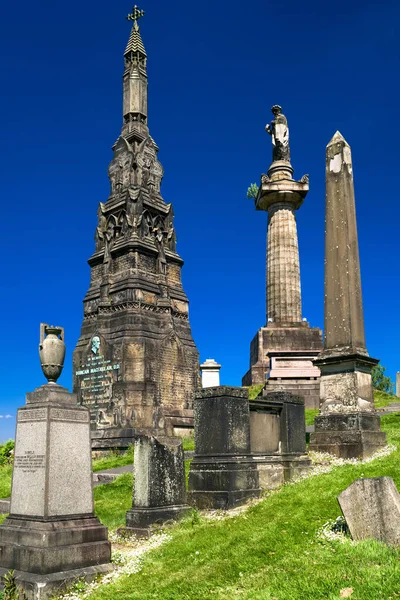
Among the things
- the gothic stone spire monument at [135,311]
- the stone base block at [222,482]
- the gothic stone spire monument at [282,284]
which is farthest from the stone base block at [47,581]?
the gothic stone spire monument at [282,284]

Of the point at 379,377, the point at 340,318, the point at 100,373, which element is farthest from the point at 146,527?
the point at 379,377

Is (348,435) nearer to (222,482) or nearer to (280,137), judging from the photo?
(222,482)

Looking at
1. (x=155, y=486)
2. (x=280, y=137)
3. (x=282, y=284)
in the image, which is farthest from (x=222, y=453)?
(x=280, y=137)

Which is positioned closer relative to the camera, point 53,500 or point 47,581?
point 47,581

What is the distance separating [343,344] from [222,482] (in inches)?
169

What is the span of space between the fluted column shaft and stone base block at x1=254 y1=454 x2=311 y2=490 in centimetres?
1578

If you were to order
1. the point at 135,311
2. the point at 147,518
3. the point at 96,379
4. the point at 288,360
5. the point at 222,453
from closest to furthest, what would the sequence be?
the point at 147,518, the point at 222,453, the point at 288,360, the point at 96,379, the point at 135,311

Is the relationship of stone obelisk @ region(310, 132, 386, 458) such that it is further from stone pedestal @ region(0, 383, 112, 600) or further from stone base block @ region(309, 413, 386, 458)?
stone pedestal @ region(0, 383, 112, 600)

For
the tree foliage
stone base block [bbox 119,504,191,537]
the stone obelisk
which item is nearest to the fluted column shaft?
the stone obelisk

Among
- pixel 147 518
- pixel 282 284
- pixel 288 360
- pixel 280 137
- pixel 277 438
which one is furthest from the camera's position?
pixel 280 137

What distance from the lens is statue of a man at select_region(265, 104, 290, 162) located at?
2886 centimetres

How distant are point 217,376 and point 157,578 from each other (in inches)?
849

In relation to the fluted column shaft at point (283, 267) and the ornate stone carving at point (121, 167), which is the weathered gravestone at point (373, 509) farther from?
the ornate stone carving at point (121, 167)

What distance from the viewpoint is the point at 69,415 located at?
7.68 meters
